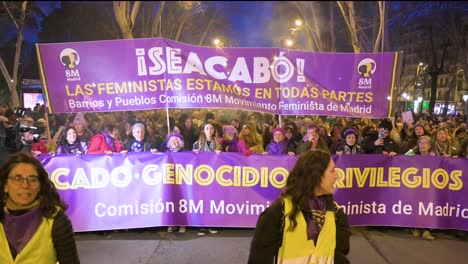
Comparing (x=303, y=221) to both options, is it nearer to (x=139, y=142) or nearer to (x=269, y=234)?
(x=269, y=234)

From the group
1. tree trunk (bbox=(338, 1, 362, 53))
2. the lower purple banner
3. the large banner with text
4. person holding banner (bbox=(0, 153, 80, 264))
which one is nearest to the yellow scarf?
person holding banner (bbox=(0, 153, 80, 264))

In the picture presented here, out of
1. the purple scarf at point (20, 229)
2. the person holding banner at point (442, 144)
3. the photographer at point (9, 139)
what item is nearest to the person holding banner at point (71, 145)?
the photographer at point (9, 139)

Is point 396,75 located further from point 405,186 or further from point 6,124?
point 6,124

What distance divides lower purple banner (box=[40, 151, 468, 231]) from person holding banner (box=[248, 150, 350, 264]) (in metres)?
2.87

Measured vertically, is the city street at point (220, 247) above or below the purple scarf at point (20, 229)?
below

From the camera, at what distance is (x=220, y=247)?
490 cm

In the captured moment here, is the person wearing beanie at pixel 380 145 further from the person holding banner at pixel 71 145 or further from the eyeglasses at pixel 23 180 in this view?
the eyeglasses at pixel 23 180

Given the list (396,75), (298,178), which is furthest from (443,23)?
(298,178)

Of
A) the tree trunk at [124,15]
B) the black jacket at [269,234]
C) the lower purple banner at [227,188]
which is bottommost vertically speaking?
the lower purple banner at [227,188]

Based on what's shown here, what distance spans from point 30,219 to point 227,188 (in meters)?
3.26

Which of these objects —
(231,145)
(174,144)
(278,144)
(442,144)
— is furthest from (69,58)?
(442,144)

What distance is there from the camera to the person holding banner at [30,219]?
2.16 m

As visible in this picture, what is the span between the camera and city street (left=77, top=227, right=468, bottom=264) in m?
4.60

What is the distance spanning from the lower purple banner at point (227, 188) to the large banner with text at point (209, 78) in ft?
2.29
